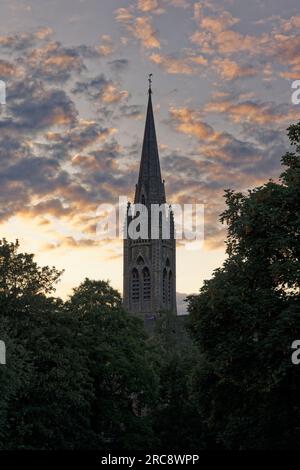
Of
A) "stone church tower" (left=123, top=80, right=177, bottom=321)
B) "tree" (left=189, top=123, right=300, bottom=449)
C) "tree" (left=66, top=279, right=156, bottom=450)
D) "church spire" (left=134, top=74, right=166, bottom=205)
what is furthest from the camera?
"church spire" (left=134, top=74, right=166, bottom=205)

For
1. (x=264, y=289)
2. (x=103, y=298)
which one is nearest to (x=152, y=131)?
(x=103, y=298)

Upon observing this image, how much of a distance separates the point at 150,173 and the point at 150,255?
16171 millimetres

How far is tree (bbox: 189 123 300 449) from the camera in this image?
30.8 metres

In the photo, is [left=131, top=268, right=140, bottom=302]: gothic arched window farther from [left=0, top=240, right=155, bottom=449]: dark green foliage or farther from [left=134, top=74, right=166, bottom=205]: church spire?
[left=0, top=240, right=155, bottom=449]: dark green foliage

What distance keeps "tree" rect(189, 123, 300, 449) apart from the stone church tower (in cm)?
11065

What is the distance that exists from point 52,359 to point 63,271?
572 cm

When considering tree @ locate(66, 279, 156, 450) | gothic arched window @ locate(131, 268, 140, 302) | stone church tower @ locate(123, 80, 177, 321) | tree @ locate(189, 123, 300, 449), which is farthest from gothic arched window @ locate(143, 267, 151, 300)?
tree @ locate(189, 123, 300, 449)

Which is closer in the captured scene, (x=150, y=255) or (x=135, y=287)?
(x=135, y=287)

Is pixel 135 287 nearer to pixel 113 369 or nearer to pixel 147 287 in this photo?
pixel 147 287

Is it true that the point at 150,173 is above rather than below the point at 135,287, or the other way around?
above

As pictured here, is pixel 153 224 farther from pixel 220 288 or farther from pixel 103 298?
pixel 220 288

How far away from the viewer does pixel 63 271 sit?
4641cm

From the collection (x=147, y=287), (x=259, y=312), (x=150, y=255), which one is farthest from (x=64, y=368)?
(x=150, y=255)

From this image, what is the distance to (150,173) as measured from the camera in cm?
15088
